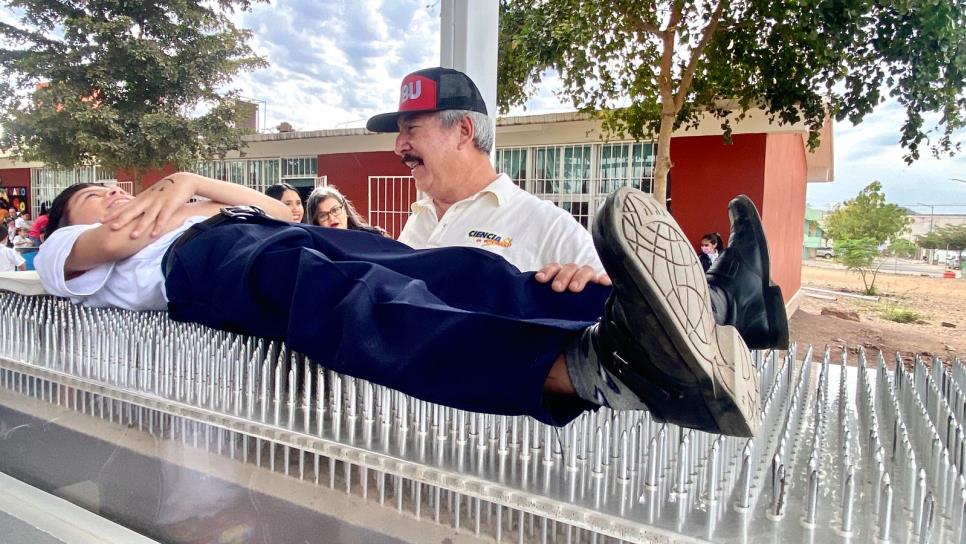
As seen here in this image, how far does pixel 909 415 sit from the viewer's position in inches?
42.9

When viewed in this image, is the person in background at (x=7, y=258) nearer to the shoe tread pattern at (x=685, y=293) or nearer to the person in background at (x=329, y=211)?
the person in background at (x=329, y=211)

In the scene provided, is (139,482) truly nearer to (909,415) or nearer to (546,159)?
(909,415)

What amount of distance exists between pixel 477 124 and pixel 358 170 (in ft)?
25.7

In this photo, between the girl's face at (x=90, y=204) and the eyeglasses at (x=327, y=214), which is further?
the eyeglasses at (x=327, y=214)

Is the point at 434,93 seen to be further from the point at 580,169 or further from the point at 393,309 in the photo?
the point at 580,169

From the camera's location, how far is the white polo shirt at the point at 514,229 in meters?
1.76

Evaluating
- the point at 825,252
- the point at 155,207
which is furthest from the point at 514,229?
the point at 825,252

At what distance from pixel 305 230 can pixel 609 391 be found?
0.73 m

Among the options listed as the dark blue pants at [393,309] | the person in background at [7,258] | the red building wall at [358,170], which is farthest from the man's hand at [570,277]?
the red building wall at [358,170]

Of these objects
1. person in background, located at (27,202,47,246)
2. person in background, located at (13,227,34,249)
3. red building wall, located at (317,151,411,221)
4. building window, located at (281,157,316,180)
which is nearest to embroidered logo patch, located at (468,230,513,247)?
person in background, located at (27,202,47,246)

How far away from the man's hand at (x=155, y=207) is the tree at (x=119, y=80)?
310 inches

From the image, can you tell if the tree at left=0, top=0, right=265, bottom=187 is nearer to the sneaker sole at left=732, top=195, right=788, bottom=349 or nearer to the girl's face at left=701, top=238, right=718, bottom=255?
the girl's face at left=701, top=238, right=718, bottom=255

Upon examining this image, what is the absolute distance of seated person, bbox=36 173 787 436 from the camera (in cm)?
69

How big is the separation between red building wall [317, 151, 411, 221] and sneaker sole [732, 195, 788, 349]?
26.3 feet
